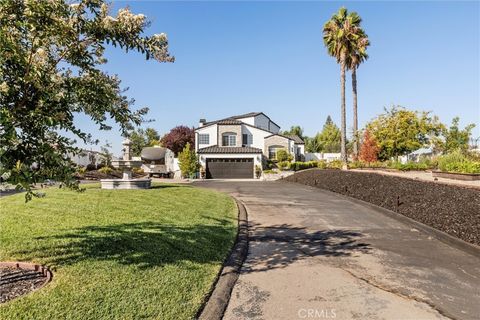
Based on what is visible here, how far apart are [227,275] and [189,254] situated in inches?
41.1

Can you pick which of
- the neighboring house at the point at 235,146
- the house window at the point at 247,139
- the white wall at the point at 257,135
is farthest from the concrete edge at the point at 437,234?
the house window at the point at 247,139

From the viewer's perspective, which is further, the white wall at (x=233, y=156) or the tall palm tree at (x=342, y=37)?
the white wall at (x=233, y=156)

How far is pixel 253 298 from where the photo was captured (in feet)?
16.3

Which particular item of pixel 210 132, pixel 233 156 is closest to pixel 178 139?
pixel 210 132

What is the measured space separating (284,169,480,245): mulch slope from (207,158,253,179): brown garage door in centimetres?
1895

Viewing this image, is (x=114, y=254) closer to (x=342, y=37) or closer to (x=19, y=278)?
(x=19, y=278)

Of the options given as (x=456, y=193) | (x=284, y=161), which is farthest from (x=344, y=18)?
(x=456, y=193)

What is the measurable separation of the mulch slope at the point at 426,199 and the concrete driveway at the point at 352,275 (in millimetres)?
819

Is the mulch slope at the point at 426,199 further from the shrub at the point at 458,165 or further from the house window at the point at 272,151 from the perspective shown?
the house window at the point at 272,151

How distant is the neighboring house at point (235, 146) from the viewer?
125 ft

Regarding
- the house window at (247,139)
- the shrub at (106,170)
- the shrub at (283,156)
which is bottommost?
the shrub at (106,170)

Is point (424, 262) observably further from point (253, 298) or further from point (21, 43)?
point (21, 43)

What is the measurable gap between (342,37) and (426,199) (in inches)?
1031

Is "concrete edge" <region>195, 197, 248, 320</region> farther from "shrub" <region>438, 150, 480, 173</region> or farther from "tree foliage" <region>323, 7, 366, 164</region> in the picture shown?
"tree foliage" <region>323, 7, 366, 164</region>
